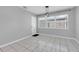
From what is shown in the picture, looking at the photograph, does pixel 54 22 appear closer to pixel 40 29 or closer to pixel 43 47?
pixel 40 29

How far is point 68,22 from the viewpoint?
404cm

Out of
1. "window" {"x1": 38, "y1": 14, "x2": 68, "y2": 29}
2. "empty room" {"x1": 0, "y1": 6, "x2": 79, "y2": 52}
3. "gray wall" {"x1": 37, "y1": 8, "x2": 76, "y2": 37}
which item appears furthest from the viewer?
"window" {"x1": 38, "y1": 14, "x2": 68, "y2": 29}

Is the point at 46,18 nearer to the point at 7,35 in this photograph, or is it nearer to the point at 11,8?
the point at 11,8

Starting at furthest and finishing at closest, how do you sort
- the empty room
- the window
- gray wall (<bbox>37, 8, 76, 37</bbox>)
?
the window, gray wall (<bbox>37, 8, 76, 37</bbox>), the empty room

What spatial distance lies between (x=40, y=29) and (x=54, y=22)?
1870 millimetres

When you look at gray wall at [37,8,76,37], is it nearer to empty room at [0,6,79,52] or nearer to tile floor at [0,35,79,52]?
empty room at [0,6,79,52]

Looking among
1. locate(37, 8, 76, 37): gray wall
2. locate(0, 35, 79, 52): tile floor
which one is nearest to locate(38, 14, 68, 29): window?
locate(37, 8, 76, 37): gray wall

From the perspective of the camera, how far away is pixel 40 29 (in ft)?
19.2

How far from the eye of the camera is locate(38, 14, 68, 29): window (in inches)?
173

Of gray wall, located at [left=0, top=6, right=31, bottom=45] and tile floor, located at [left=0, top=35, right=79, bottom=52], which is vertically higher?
gray wall, located at [left=0, top=6, right=31, bottom=45]

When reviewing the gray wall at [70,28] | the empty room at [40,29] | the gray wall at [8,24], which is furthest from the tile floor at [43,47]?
the gray wall at [70,28]

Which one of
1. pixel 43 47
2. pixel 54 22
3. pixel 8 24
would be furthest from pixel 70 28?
pixel 8 24
